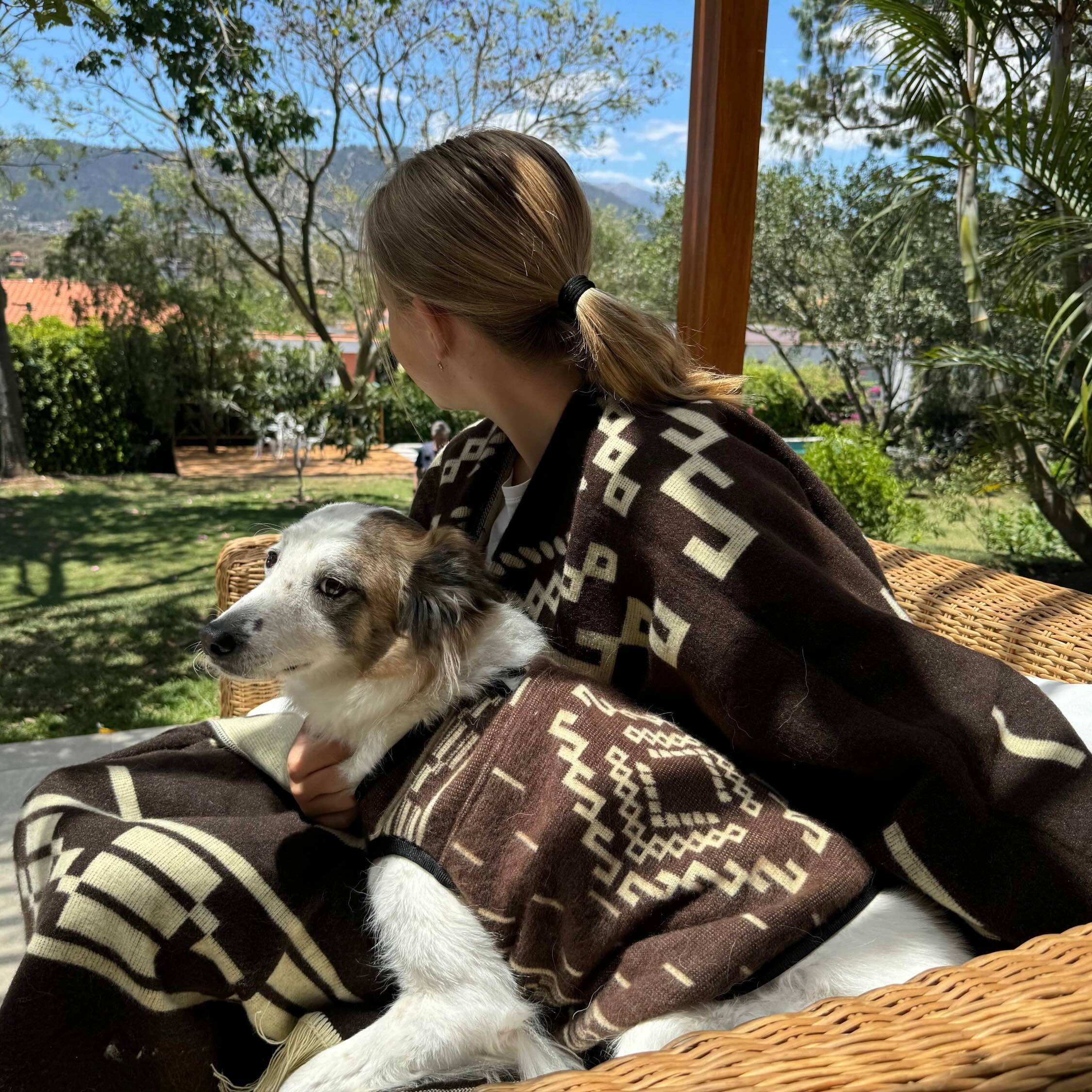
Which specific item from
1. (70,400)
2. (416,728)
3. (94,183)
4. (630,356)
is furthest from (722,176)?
(94,183)

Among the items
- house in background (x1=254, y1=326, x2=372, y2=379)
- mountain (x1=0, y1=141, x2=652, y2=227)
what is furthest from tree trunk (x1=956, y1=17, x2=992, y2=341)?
house in background (x1=254, y1=326, x2=372, y2=379)

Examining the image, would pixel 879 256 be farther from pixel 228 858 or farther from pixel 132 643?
pixel 228 858

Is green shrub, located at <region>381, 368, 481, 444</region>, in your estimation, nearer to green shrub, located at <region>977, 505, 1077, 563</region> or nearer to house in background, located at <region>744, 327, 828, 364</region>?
house in background, located at <region>744, 327, 828, 364</region>

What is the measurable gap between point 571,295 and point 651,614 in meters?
0.64

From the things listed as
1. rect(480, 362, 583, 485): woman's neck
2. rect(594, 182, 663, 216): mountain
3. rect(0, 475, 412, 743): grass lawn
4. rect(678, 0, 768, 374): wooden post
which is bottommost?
rect(0, 475, 412, 743): grass lawn

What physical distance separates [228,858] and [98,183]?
10533 mm

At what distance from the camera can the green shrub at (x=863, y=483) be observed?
566cm

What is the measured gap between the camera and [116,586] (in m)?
6.41

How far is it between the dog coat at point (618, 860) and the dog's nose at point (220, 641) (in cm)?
38

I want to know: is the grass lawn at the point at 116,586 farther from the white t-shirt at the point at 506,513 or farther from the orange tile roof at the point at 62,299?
the orange tile roof at the point at 62,299

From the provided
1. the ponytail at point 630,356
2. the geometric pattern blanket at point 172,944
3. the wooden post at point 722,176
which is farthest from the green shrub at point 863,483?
the geometric pattern blanket at point 172,944

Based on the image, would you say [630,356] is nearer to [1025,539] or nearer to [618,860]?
[618,860]

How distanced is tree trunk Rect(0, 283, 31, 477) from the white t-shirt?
7.53 metres

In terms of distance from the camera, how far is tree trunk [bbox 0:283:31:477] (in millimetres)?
7879
